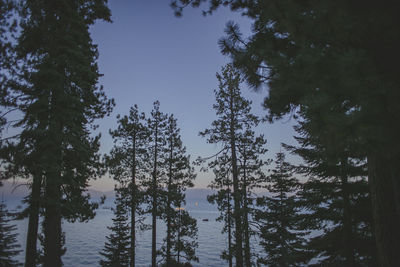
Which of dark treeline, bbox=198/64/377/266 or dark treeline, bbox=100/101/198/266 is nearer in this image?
dark treeline, bbox=198/64/377/266

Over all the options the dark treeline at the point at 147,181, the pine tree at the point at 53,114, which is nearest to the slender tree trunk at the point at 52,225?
the pine tree at the point at 53,114

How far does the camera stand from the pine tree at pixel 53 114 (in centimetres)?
702

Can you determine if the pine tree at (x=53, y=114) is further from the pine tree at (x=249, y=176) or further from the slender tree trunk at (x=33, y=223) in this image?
the pine tree at (x=249, y=176)

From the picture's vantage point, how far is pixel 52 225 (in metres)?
7.50

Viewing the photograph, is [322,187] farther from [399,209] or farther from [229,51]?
[229,51]

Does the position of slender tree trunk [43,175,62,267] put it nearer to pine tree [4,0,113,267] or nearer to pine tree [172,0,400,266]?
pine tree [4,0,113,267]

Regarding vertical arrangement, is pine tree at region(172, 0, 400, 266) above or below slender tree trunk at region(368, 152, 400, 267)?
above

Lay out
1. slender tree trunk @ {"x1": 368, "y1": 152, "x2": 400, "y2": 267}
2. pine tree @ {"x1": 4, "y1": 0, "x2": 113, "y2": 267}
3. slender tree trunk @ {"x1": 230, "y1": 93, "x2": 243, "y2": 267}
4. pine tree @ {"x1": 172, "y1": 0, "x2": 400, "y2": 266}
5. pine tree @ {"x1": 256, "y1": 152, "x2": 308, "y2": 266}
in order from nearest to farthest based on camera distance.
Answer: pine tree @ {"x1": 172, "y1": 0, "x2": 400, "y2": 266}, slender tree trunk @ {"x1": 368, "y1": 152, "x2": 400, "y2": 267}, pine tree @ {"x1": 4, "y1": 0, "x2": 113, "y2": 267}, slender tree trunk @ {"x1": 230, "y1": 93, "x2": 243, "y2": 267}, pine tree @ {"x1": 256, "y1": 152, "x2": 308, "y2": 266}

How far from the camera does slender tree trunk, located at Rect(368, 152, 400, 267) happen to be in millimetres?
3172

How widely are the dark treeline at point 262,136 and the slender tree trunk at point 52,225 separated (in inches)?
1.6

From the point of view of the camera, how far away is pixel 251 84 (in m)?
3.96

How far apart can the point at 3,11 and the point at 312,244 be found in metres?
15.5

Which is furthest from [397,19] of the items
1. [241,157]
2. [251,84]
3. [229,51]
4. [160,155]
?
[160,155]

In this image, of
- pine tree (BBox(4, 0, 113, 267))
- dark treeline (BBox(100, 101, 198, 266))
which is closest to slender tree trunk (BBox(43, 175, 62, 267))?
pine tree (BBox(4, 0, 113, 267))
